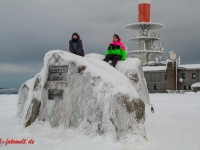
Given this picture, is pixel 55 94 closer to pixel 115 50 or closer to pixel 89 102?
pixel 89 102

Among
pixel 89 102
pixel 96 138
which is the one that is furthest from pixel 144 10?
pixel 96 138

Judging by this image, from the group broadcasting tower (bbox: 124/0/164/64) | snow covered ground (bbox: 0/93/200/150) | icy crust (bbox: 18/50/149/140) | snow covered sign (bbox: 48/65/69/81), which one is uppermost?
broadcasting tower (bbox: 124/0/164/64)

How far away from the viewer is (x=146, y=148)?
739 centimetres

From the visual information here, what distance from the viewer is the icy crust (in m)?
7.91

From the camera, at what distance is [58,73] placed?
9695 mm

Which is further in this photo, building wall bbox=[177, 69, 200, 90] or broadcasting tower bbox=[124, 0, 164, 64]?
broadcasting tower bbox=[124, 0, 164, 64]

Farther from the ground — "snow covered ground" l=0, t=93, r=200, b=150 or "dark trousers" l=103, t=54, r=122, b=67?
"dark trousers" l=103, t=54, r=122, b=67

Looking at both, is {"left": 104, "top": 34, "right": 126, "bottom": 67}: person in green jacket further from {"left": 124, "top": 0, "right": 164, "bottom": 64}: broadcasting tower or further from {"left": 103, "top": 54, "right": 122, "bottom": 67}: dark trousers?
{"left": 124, "top": 0, "right": 164, "bottom": 64}: broadcasting tower

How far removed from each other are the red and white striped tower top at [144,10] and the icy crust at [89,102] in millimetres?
48155

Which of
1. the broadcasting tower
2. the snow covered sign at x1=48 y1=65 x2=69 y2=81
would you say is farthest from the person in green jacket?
the broadcasting tower

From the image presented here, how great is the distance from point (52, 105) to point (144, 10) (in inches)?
1993

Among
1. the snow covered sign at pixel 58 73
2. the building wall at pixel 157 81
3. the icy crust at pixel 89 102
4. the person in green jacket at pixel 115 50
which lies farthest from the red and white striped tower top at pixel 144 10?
the snow covered sign at pixel 58 73

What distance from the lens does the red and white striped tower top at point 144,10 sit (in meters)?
56.4

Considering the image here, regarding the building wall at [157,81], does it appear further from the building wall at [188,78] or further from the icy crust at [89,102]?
the icy crust at [89,102]
